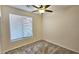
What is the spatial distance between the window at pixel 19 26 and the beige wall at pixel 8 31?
0.16 feet

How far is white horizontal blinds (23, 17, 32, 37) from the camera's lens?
1.36m

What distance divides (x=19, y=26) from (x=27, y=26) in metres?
0.11

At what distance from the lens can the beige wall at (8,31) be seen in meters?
1.23

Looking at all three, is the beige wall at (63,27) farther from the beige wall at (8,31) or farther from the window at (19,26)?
the window at (19,26)

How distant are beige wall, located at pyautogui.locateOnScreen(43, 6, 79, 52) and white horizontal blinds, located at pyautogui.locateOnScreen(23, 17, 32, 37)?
0.19 meters

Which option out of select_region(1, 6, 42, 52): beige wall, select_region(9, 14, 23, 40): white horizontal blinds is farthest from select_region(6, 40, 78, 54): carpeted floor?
select_region(9, 14, 23, 40): white horizontal blinds

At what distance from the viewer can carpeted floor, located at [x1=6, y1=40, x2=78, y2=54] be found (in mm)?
1283

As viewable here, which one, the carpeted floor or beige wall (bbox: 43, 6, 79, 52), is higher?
beige wall (bbox: 43, 6, 79, 52)

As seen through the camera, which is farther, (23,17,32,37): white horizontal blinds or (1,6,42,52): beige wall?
(23,17,32,37): white horizontal blinds

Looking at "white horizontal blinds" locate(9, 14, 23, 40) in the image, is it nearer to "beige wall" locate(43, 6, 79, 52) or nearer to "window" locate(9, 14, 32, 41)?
"window" locate(9, 14, 32, 41)
